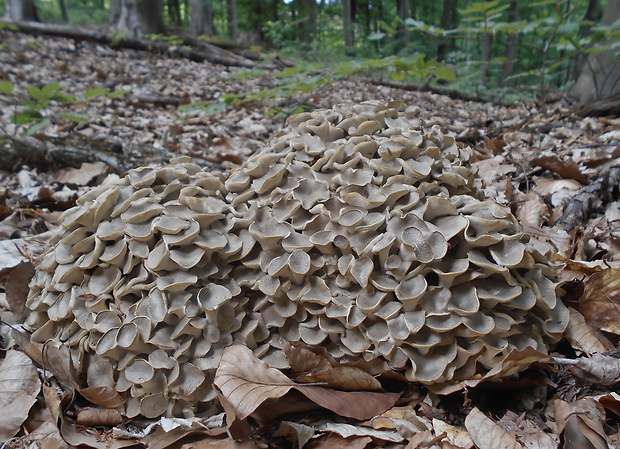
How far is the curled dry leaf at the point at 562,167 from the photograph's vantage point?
13.5ft

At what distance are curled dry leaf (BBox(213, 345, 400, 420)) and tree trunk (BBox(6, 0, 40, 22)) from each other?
73.2 ft

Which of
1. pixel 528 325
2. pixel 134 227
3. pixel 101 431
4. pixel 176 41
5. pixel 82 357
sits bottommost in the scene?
pixel 101 431

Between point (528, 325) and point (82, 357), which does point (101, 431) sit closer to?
point (82, 357)

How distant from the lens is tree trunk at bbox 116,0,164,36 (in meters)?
14.6

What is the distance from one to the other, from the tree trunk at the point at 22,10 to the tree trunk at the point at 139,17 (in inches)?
281

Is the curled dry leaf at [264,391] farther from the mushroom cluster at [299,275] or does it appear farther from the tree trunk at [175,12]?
the tree trunk at [175,12]

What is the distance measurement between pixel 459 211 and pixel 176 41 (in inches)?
526

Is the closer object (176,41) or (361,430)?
(361,430)

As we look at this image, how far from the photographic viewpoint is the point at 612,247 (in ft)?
10.5

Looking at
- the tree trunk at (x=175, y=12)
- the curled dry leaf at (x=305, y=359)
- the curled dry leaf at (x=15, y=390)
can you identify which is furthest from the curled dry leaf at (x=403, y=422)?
the tree trunk at (x=175, y=12)

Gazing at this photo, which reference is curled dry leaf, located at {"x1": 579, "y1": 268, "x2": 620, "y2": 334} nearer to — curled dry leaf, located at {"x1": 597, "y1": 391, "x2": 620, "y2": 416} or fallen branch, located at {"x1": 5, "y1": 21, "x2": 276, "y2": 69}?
curled dry leaf, located at {"x1": 597, "y1": 391, "x2": 620, "y2": 416}

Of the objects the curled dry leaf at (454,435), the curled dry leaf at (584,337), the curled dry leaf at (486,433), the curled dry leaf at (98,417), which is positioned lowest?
the curled dry leaf at (98,417)

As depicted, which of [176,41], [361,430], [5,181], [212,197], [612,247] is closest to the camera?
[361,430]

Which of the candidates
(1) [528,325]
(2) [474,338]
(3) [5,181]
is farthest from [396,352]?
(3) [5,181]
